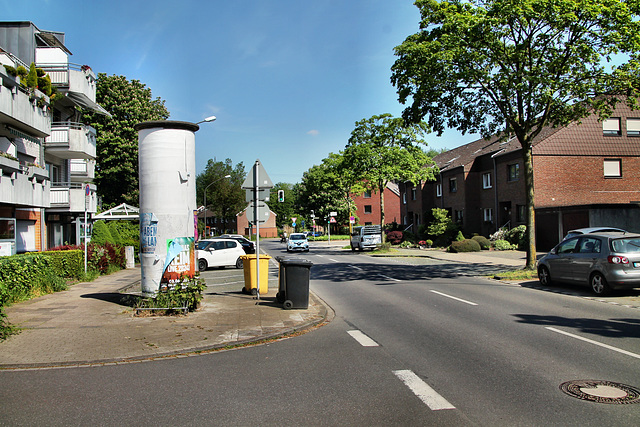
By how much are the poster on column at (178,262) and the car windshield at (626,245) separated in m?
9.83

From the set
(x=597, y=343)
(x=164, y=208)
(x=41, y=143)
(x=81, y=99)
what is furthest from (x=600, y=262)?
(x=81, y=99)

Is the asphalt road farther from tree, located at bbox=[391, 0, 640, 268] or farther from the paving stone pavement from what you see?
tree, located at bbox=[391, 0, 640, 268]

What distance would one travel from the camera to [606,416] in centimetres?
439

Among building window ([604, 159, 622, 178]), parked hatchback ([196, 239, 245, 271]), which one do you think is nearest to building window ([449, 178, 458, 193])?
building window ([604, 159, 622, 178])

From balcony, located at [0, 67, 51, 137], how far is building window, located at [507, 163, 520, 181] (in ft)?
91.2

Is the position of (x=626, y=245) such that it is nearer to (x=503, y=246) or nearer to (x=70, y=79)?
(x=503, y=246)

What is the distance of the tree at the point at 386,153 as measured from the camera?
3566 cm

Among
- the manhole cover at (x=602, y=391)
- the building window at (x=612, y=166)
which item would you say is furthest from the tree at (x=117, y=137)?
the manhole cover at (x=602, y=391)

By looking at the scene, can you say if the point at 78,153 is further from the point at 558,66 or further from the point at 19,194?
the point at 558,66

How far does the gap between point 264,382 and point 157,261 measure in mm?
5428

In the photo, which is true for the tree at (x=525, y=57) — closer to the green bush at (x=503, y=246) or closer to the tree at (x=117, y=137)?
the green bush at (x=503, y=246)

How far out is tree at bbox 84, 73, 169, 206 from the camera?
39188 mm

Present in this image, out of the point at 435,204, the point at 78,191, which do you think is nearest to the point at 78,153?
the point at 78,191

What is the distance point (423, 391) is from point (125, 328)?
5.67 metres
